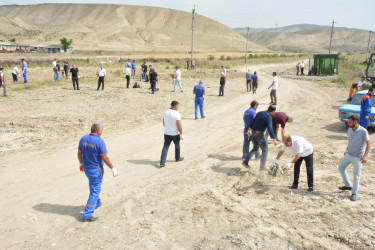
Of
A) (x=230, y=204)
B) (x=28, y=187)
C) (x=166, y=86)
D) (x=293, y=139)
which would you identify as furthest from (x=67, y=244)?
(x=166, y=86)

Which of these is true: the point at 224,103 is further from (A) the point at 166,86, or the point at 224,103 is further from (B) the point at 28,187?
(B) the point at 28,187

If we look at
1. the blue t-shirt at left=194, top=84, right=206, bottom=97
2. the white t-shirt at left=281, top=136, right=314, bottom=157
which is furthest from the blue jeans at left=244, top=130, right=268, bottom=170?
the blue t-shirt at left=194, top=84, right=206, bottom=97

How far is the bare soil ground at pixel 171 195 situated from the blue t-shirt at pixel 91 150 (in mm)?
1107

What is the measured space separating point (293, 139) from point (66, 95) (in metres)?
14.6

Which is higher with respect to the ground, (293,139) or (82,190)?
(293,139)

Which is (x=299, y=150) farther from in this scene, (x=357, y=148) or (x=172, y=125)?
(x=172, y=125)

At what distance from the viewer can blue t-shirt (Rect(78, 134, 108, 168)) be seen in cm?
527

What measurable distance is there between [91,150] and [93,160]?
19cm

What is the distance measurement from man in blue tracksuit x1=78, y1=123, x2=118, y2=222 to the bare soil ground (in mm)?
349

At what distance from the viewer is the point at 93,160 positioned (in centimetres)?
533

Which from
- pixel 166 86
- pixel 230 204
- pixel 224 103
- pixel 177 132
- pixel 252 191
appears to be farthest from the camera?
pixel 166 86

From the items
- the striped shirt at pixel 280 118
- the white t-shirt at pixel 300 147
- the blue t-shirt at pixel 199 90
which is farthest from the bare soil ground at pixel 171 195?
the blue t-shirt at pixel 199 90

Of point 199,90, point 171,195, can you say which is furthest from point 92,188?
point 199,90

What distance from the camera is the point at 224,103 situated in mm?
17234
